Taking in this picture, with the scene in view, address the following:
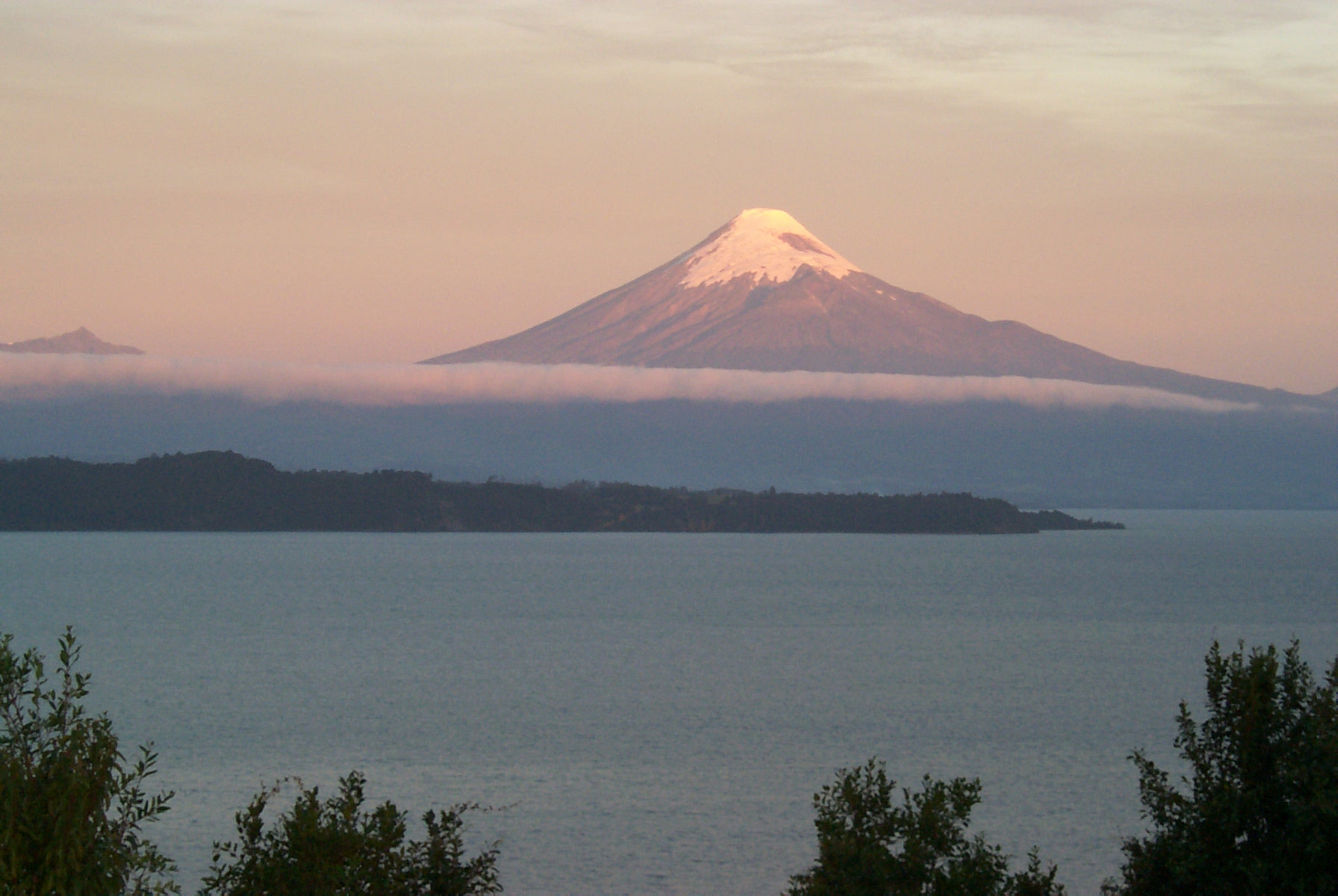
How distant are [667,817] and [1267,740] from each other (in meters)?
14.3

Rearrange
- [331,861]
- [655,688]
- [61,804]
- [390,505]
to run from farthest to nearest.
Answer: [390,505], [655,688], [331,861], [61,804]

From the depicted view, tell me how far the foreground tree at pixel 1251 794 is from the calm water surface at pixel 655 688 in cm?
935

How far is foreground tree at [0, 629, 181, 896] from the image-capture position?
8.46m

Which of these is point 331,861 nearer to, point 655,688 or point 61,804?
point 61,804

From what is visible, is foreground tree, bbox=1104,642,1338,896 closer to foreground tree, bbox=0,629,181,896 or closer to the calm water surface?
foreground tree, bbox=0,629,181,896

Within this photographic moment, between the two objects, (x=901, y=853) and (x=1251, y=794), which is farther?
(x=1251, y=794)

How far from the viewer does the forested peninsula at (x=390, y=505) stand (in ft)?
501

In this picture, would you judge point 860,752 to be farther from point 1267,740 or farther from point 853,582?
point 853,582

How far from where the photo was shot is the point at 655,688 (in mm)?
42250

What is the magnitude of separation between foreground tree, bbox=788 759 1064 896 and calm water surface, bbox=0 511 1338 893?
9.26 m

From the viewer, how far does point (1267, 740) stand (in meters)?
12.2

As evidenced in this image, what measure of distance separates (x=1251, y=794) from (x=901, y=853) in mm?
2891

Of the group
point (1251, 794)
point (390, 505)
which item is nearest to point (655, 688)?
point (1251, 794)

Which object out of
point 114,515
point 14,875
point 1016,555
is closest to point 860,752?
point 14,875
